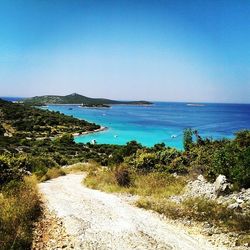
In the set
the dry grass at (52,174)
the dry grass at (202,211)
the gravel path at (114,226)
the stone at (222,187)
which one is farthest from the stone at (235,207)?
the dry grass at (52,174)

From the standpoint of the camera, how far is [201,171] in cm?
1559

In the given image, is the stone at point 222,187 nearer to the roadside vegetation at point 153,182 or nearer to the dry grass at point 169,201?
the roadside vegetation at point 153,182

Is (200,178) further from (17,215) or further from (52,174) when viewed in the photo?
(52,174)

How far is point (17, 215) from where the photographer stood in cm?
914

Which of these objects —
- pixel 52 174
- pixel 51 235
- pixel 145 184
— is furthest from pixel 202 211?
pixel 52 174

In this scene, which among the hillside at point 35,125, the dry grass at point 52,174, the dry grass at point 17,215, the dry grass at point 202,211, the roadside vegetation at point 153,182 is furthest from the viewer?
the hillside at point 35,125

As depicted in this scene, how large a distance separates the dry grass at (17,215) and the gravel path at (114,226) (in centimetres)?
92

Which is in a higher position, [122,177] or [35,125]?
[122,177]

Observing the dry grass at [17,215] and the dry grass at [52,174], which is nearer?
the dry grass at [17,215]

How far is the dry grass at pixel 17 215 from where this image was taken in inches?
305

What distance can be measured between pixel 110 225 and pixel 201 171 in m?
7.09

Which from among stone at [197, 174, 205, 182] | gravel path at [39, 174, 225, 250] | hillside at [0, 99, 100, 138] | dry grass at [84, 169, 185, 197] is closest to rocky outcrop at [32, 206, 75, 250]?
gravel path at [39, 174, 225, 250]

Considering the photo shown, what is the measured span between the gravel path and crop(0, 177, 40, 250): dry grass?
36.4 inches

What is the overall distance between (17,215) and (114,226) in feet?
8.64
